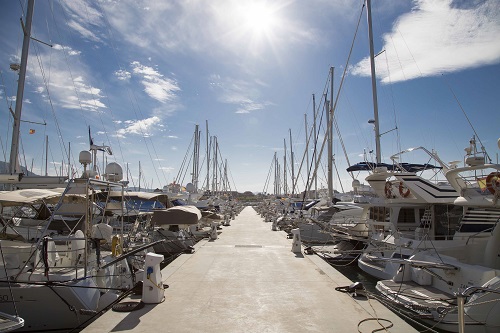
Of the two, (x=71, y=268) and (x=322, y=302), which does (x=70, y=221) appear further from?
(x=322, y=302)

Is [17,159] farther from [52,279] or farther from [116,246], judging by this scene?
[52,279]

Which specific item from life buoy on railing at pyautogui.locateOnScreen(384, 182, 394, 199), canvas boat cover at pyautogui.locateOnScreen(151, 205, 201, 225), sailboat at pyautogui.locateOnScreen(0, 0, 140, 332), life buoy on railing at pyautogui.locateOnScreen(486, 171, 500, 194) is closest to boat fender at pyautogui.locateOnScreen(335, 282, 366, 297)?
life buoy on railing at pyautogui.locateOnScreen(486, 171, 500, 194)

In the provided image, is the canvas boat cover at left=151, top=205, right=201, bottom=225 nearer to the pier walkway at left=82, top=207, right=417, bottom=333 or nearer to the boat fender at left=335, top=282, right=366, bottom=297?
the pier walkway at left=82, top=207, right=417, bottom=333

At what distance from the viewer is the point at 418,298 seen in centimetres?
860

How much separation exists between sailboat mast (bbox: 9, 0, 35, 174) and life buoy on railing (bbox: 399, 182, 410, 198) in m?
14.2

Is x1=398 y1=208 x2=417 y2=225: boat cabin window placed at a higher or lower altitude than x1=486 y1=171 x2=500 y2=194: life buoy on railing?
lower

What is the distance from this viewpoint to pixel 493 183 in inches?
319

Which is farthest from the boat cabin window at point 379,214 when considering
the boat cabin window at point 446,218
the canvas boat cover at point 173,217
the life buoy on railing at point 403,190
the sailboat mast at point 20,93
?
the sailboat mast at point 20,93

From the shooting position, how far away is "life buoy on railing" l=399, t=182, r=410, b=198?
523 inches

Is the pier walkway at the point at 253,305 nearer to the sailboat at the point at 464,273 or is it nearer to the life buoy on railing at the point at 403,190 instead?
the sailboat at the point at 464,273

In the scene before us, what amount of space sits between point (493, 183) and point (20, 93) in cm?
1600

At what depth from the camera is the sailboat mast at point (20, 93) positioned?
42.3 ft

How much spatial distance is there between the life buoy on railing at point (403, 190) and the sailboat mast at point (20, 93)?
14.2m

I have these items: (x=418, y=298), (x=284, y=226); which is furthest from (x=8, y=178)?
(x=284, y=226)
